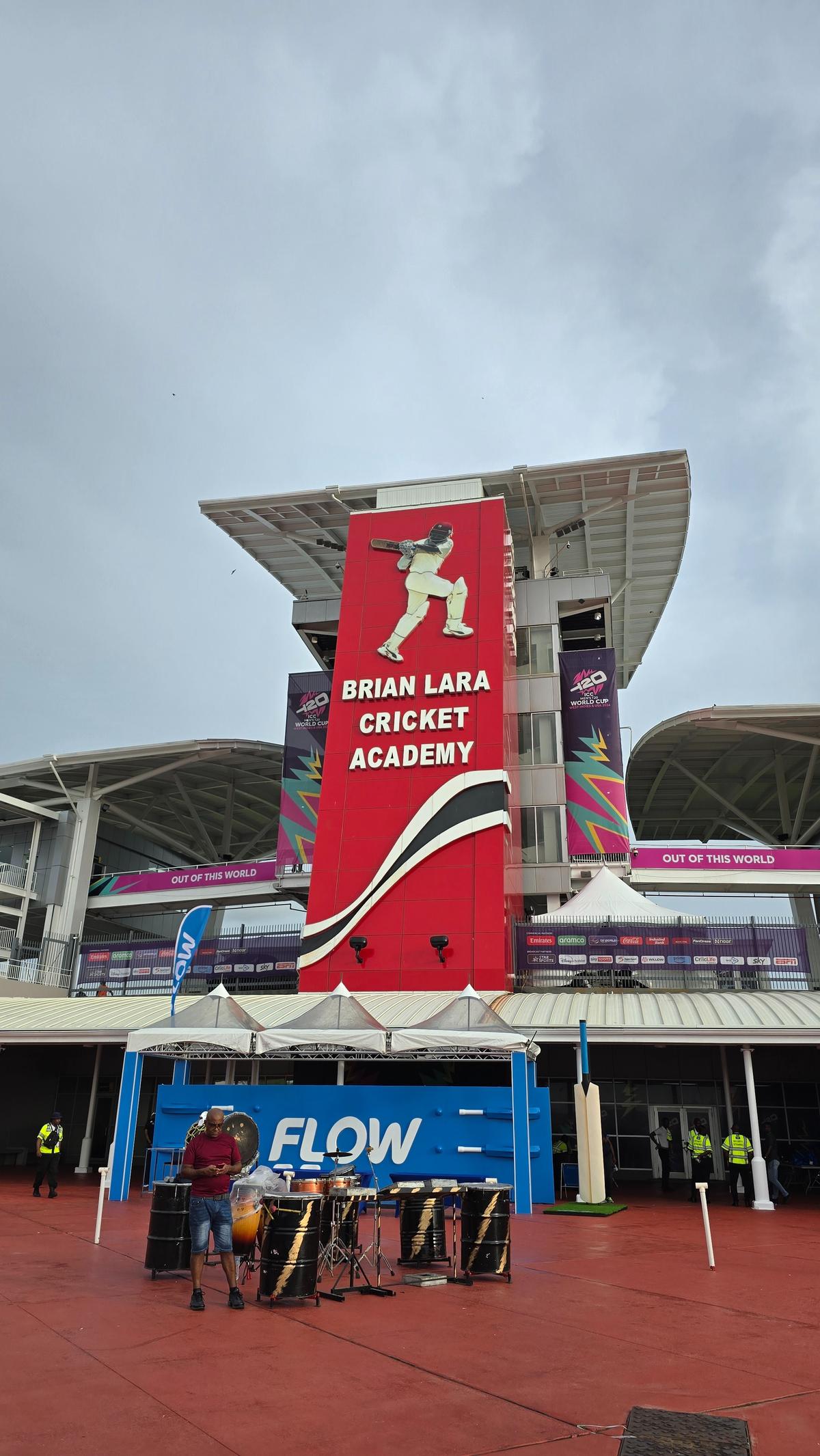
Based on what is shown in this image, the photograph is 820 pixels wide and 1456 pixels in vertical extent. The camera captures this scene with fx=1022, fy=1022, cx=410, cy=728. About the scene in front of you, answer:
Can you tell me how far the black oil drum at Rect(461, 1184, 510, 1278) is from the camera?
31.4 feet

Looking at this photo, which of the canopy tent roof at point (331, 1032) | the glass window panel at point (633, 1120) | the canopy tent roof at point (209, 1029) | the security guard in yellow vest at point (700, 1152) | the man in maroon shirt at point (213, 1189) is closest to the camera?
the man in maroon shirt at point (213, 1189)

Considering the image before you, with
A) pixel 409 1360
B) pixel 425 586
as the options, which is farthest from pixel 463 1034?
pixel 425 586

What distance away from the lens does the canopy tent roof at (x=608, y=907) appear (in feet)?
89.2

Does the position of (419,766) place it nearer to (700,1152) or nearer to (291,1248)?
(700,1152)

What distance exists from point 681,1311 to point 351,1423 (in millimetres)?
4159

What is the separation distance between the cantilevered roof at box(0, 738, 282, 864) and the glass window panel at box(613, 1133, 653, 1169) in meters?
21.4

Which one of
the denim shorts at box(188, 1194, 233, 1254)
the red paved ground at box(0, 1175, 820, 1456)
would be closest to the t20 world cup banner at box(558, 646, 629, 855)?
the red paved ground at box(0, 1175, 820, 1456)

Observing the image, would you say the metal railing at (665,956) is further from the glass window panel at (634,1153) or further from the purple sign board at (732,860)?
the purple sign board at (732,860)

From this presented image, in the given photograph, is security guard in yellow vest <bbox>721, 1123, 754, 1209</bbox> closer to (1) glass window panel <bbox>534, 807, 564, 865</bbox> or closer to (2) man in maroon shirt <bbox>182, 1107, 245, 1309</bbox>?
(2) man in maroon shirt <bbox>182, 1107, 245, 1309</bbox>

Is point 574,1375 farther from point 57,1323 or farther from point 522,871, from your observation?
point 522,871

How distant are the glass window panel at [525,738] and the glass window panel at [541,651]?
1.57 m

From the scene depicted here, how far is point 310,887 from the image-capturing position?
26406 millimetres

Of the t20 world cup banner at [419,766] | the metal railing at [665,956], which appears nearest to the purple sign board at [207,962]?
the t20 world cup banner at [419,766]

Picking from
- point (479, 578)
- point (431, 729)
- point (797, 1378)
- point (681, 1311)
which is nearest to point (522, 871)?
point (431, 729)
